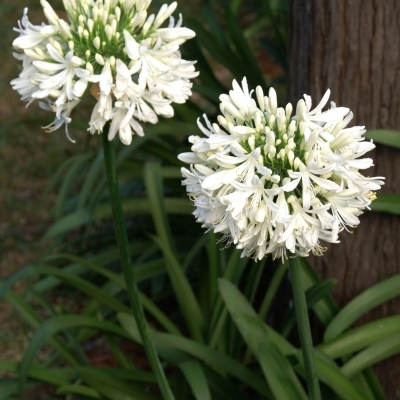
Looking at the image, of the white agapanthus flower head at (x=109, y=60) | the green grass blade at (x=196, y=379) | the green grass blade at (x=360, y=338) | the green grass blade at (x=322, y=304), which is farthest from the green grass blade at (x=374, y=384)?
the white agapanthus flower head at (x=109, y=60)

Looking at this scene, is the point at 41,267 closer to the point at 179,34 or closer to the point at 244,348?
the point at 244,348

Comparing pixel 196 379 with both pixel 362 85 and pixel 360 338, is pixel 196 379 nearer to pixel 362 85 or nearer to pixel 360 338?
pixel 360 338

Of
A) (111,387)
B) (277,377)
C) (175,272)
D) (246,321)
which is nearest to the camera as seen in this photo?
(277,377)

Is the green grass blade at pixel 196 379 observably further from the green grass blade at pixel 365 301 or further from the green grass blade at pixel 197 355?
the green grass blade at pixel 365 301

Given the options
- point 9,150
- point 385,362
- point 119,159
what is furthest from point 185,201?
point 9,150

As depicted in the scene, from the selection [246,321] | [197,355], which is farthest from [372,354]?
[197,355]

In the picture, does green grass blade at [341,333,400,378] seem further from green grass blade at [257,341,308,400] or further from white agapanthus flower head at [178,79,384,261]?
white agapanthus flower head at [178,79,384,261]
